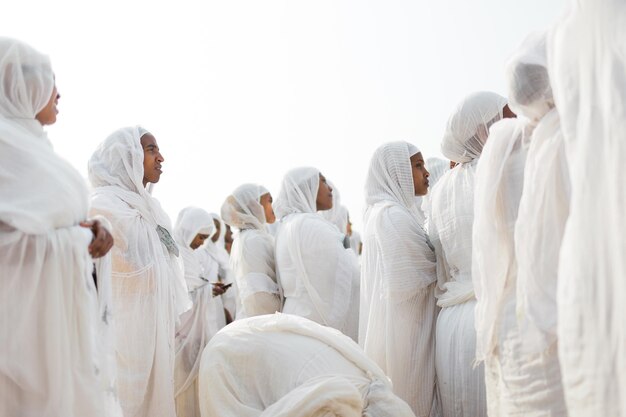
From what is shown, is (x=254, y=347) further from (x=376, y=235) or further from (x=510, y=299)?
(x=510, y=299)

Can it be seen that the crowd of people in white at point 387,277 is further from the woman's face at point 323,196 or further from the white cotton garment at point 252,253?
the woman's face at point 323,196

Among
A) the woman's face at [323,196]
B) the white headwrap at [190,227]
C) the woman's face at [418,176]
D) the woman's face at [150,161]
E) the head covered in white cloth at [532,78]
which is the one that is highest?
the head covered in white cloth at [532,78]

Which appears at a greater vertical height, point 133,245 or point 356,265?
point 133,245

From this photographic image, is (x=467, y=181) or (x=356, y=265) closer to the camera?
(x=467, y=181)

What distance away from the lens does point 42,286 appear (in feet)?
12.8

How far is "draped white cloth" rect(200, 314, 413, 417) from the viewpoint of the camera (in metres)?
4.73

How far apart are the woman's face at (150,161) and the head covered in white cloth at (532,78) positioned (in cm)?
347

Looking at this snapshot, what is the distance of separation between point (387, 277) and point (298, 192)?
2.40m

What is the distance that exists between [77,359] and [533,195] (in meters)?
2.21

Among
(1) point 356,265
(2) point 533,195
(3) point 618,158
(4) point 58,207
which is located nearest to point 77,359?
(4) point 58,207

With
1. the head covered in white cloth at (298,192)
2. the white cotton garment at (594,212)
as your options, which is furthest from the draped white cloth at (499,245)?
the head covered in white cloth at (298,192)

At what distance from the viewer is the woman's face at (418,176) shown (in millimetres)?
6445

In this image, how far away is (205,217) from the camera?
995 centimetres

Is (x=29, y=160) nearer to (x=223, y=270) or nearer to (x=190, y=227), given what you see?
(x=190, y=227)
